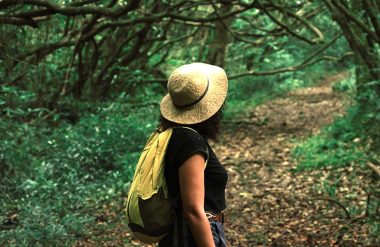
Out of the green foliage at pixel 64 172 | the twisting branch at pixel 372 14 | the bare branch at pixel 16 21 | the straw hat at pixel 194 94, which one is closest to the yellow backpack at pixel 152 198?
the straw hat at pixel 194 94

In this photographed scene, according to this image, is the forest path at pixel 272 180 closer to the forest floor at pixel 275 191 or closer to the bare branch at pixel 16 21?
the forest floor at pixel 275 191

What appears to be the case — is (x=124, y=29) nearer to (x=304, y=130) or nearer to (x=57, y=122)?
(x=57, y=122)

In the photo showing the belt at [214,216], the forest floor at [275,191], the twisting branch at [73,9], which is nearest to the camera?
the belt at [214,216]

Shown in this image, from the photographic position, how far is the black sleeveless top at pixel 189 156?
2.46m

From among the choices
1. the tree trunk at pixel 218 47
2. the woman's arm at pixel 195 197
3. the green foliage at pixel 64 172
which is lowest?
Result: the green foliage at pixel 64 172

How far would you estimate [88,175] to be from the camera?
805cm

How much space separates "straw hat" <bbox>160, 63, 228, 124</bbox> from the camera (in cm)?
261

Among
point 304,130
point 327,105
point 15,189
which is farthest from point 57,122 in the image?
point 327,105

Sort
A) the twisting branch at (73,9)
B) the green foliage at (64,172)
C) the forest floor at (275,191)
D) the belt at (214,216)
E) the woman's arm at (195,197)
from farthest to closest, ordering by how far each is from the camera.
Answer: the twisting branch at (73,9), the forest floor at (275,191), the green foliage at (64,172), the belt at (214,216), the woman's arm at (195,197)

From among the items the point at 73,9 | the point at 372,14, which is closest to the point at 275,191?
the point at 372,14

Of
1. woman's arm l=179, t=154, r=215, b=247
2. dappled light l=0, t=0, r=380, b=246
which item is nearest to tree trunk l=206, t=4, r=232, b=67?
dappled light l=0, t=0, r=380, b=246

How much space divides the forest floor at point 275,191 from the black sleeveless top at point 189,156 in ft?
10.6

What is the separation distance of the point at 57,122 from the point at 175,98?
8540 millimetres

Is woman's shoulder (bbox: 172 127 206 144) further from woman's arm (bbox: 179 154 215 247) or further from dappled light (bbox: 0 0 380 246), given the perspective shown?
dappled light (bbox: 0 0 380 246)
